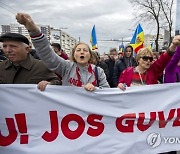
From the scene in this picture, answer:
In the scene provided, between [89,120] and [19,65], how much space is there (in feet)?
2.92

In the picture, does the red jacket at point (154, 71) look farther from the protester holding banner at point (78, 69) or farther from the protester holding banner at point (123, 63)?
the protester holding banner at point (123, 63)

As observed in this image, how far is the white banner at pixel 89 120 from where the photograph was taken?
294 centimetres

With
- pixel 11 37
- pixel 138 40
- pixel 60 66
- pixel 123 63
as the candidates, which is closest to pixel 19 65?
pixel 11 37

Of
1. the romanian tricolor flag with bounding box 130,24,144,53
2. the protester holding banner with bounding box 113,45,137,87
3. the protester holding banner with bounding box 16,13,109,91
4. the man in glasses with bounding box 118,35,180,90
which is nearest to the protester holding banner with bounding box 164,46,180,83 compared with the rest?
the man in glasses with bounding box 118,35,180,90

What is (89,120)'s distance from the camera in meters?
3.09

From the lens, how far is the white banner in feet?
9.65

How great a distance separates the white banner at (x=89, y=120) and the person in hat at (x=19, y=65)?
0.13 metres

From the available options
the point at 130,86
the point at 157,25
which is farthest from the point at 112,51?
the point at 157,25

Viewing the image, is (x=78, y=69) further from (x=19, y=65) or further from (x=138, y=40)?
(x=138, y=40)

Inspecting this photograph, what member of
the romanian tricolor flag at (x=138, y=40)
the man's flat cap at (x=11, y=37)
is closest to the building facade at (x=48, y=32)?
the man's flat cap at (x=11, y=37)

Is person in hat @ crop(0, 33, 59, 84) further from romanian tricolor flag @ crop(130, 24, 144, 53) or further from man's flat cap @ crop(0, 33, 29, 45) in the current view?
romanian tricolor flag @ crop(130, 24, 144, 53)

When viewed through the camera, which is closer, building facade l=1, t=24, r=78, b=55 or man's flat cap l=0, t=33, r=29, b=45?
man's flat cap l=0, t=33, r=29, b=45

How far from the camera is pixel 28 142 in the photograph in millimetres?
2975

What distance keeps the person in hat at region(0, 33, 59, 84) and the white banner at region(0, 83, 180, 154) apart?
0.42 feet
